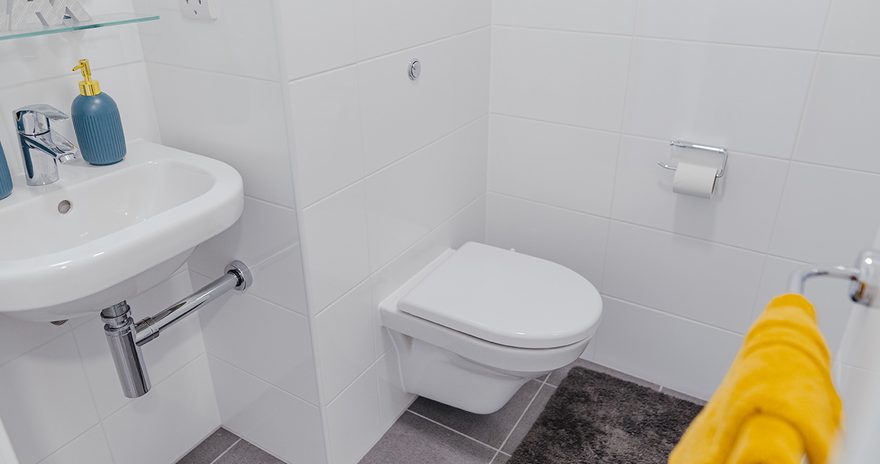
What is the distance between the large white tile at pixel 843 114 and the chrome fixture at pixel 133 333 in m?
1.39

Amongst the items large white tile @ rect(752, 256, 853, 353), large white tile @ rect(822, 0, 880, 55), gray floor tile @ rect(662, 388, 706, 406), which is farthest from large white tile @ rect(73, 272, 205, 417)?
large white tile @ rect(822, 0, 880, 55)

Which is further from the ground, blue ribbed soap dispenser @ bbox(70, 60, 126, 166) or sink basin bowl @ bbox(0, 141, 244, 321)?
blue ribbed soap dispenser @ bbox(70, 60, 126, 166)

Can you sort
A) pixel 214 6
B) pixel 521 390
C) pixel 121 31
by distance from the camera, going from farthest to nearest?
pixel 521 390, pixel 121 31, pixel 214 6

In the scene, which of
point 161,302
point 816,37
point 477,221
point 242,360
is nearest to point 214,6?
point 161,302

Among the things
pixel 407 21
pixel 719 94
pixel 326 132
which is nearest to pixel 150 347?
pixel 326 132

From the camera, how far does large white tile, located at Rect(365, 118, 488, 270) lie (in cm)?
150

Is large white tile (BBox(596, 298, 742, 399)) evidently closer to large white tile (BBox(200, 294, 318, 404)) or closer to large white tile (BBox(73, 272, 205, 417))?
large white tile (BBox(200, 294, 318, 404))

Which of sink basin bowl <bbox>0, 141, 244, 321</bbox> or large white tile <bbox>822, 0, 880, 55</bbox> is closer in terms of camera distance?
sink basin bowl <bbox>0, 141, 244, 321</bbox>

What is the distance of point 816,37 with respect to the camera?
54.4 inches

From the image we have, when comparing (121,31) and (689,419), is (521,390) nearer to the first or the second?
(689,419)

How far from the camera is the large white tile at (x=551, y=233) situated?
1.86 meters

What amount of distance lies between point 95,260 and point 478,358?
847 millimetres

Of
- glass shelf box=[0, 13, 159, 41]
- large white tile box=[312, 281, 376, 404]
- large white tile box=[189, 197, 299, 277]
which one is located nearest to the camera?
glass shelf box=[0, 13, 159, 41]

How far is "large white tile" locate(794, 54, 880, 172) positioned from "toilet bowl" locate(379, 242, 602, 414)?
0.61 m
